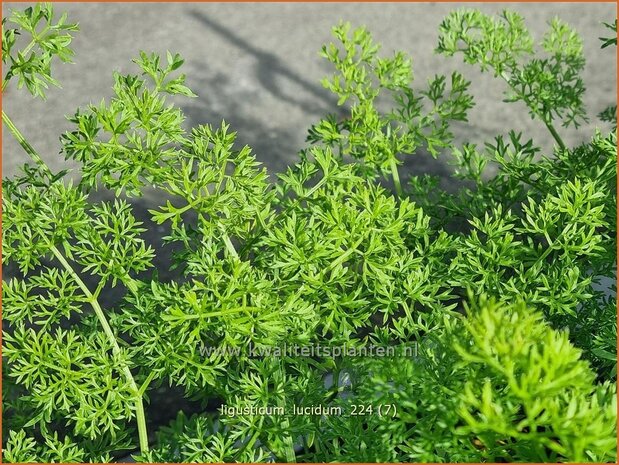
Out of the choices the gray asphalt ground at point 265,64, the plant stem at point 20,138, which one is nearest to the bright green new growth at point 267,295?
the plant stem at point 20,138

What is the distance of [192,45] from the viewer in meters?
4.31

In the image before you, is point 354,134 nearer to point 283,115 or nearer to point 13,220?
point 13,220

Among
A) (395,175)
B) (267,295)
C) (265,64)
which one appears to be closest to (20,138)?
(267,295)

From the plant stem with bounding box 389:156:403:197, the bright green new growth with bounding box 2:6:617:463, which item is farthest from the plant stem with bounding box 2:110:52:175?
the plant stem with bounding box 389:156:403:197

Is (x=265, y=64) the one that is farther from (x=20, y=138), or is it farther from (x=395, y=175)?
(x=20, y=138)

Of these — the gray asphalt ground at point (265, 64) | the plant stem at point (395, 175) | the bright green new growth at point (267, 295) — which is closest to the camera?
the bright green new growth at point (267, 295)

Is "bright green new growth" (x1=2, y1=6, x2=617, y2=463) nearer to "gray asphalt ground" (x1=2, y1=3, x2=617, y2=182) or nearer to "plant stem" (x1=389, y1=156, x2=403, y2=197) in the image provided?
"plant stem" (x1=389, y1=156, x2=403, y2=197)

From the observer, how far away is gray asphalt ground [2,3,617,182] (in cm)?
371

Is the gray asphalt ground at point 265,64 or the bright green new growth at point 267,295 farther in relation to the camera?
the gray asphalt ground at point 265,64

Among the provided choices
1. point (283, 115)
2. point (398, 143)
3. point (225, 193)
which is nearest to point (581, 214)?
point (398, 143)

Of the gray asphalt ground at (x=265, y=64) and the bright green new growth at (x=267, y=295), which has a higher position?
the gray asphalt ground at (x=265, y=64)

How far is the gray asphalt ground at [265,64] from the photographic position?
146 inches

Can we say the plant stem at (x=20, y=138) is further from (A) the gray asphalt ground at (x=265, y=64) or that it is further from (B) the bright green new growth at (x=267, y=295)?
(A) the gray asphalt ground at (x=265, y=64)

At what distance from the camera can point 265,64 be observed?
415 centimetres
